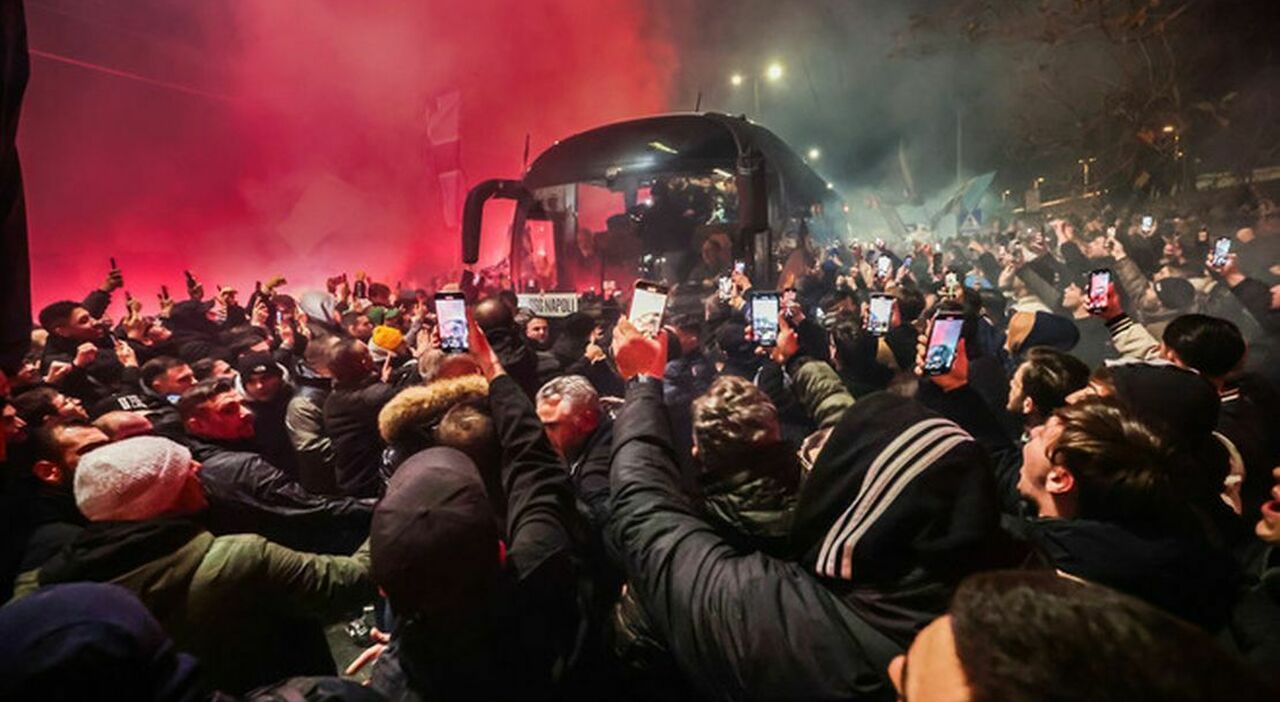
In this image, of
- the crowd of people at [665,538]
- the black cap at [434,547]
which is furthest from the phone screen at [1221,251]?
the black cap at [434,547]

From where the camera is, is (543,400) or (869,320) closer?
(543,400)

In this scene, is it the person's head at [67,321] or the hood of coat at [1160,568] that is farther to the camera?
the person's head at [67,321]

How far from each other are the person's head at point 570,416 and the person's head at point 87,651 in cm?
159

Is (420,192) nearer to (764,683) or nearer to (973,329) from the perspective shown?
(973,329)

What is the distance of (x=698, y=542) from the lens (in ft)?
4.60

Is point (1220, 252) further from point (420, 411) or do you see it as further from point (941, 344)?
point (420, 411)

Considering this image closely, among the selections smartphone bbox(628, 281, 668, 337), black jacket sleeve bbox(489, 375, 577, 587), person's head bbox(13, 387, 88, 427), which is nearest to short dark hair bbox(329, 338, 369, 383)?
person's head bbox(13, 387, 88, 427)

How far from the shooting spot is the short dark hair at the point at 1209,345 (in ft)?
9.07

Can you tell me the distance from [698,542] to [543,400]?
1.46 m

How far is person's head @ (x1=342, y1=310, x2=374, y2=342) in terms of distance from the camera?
650cm

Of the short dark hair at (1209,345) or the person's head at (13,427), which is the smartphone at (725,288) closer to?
the short dark hair at (1209,345)

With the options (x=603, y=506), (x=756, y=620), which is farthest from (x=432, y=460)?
(x=756, y=620)

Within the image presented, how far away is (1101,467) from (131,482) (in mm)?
2608

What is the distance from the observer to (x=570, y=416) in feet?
8.61
